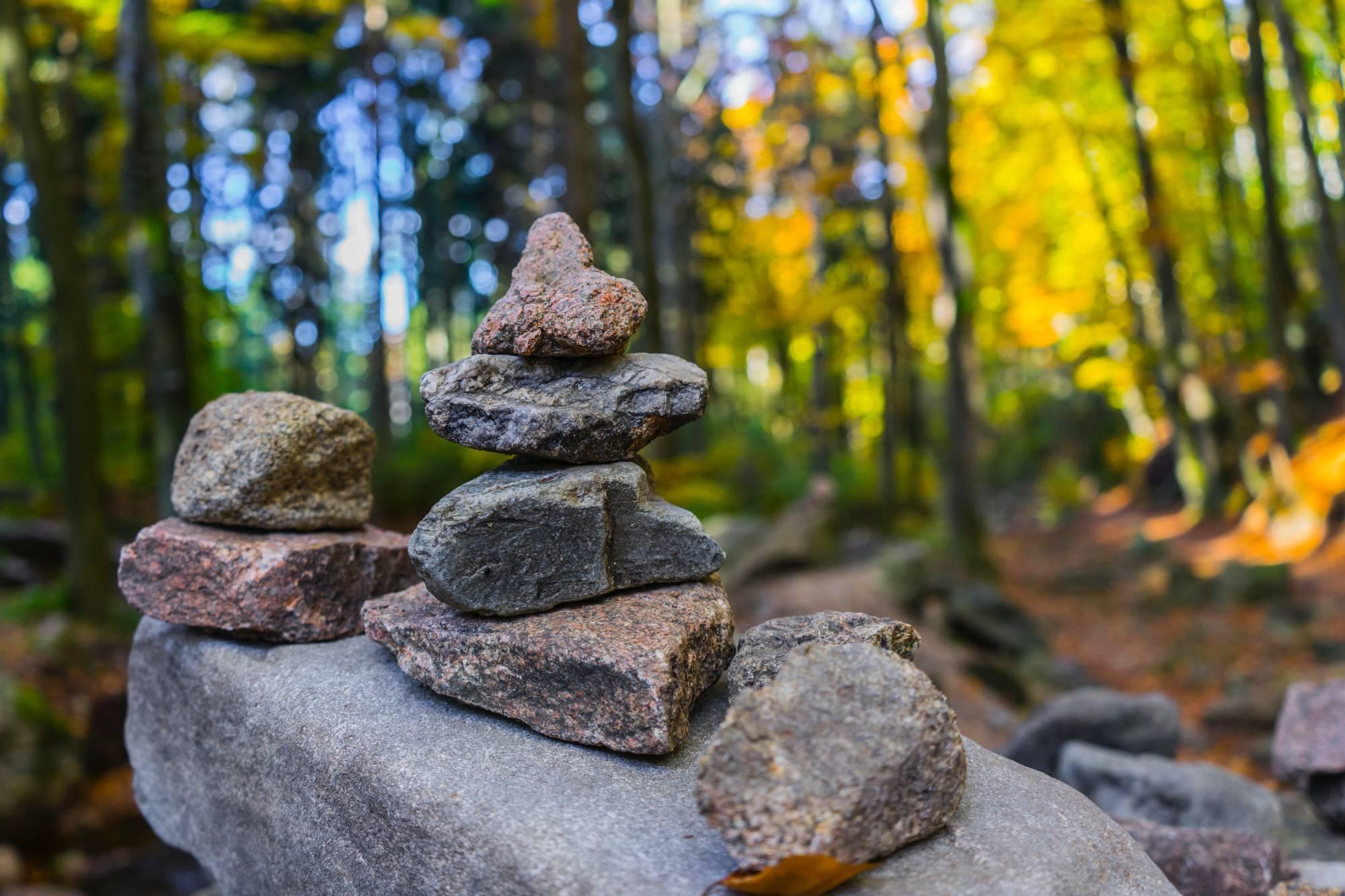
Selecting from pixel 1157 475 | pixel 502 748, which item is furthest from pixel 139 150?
pixel 1157 475

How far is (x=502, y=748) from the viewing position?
8.68 feet

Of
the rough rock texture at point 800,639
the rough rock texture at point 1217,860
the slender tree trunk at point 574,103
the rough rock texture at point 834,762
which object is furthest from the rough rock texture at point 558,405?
the slender tree trunk at point 574,103

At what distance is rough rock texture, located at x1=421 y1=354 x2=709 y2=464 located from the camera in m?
2.86

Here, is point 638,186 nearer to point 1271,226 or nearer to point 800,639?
point 800,639

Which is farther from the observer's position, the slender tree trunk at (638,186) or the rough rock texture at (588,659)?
the slender tree trunk at (638,186)

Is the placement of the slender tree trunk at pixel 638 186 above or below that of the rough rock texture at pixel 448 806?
above

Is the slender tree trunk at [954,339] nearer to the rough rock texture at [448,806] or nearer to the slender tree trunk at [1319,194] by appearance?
the slender tree trunk at [1319,194]

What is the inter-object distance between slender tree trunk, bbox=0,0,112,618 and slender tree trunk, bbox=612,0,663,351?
495cm

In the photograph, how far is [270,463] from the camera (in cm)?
344

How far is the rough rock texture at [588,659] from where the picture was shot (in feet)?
8.30

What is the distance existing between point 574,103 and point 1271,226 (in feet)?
28.2

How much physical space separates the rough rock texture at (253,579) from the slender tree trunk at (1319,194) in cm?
964

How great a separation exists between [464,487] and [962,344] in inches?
377

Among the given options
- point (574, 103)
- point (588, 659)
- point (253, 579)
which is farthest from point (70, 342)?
point (588, 659)
